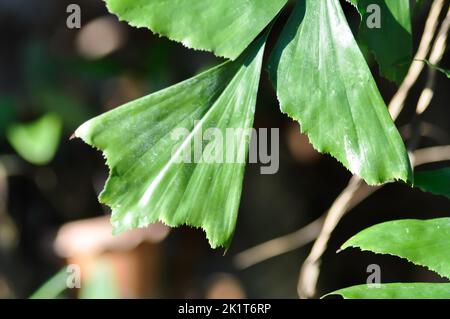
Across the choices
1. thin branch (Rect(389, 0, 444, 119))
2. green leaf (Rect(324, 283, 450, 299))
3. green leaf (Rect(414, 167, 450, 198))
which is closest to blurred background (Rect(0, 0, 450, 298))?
thin branch (Rect(389, 0, 444, 119))

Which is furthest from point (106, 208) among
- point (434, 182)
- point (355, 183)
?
point (434, 182)

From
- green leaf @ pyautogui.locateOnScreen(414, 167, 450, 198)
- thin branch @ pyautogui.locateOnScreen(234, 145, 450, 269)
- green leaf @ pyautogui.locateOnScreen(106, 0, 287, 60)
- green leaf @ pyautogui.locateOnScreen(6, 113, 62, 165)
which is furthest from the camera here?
green leaf @ pyautogui.locateOnScreen(6, 113, 62, 165)

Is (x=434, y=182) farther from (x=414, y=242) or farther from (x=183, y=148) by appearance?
(x=183, y=148)

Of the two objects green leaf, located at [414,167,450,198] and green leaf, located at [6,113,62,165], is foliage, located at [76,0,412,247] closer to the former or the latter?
green leaf, located at [414,167,450,198]

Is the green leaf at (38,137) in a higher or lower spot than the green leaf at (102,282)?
higher

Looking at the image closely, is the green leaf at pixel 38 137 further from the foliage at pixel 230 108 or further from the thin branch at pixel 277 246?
the foliage at pixel 230 108

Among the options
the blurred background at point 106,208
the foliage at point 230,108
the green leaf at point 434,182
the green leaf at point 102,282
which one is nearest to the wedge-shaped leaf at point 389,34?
the foliage at point 230,108

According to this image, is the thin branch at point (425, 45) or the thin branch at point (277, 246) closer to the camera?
the thin branch at point (425, 45)
